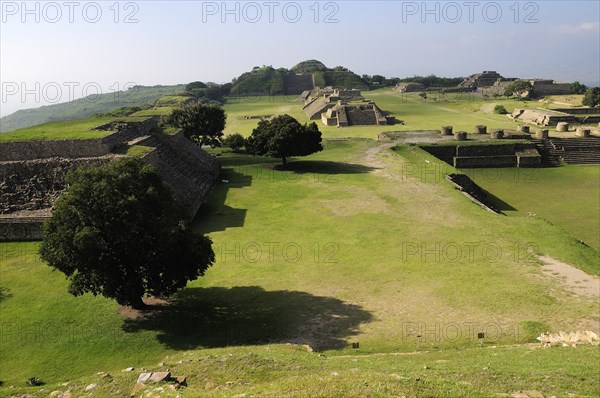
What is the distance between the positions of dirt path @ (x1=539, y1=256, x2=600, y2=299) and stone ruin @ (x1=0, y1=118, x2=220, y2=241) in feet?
56.7

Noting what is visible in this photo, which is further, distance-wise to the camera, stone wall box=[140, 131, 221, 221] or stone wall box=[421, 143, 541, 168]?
stone wall box=[421, 143, 541, 168]

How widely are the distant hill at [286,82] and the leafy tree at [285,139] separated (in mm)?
92795

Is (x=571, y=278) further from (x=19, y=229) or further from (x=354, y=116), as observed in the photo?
(x=354, y=116)

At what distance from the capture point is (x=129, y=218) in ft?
48.3

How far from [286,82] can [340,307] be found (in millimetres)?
125343

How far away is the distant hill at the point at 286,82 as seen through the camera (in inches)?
5094

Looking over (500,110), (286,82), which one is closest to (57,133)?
(500,110)

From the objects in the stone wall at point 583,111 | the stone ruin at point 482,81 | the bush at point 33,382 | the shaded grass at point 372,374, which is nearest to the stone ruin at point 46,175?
the bush at point 33,382

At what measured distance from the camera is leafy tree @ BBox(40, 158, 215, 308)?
14258mm

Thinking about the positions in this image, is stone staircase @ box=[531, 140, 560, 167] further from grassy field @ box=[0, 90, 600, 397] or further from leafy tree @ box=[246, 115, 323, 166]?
leafy tree @ box=[246, 115, 323, 166]

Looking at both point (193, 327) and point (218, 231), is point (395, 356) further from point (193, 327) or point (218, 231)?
point (218, 231)

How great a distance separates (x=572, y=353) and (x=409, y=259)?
828 cm

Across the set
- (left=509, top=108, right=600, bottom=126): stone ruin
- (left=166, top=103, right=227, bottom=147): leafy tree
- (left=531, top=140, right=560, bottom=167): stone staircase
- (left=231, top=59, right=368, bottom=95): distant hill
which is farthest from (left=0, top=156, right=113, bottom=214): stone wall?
(left=231, top=59, right=368, bottom=95): distant hill

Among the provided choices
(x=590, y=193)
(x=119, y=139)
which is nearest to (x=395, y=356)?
(x=119, y=139)
